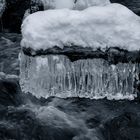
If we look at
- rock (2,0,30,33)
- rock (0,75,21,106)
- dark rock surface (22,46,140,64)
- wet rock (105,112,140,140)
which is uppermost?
dark rock surface (22,46,140,64)

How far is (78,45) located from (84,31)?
21 cm

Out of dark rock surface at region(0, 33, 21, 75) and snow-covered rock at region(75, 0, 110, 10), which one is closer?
snow-covered rock at region(75, 0, 110, 10)

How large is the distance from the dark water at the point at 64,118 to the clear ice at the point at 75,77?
0.43 meters

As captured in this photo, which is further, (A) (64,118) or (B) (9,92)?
(B) (9,92)

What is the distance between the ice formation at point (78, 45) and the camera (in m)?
4.80

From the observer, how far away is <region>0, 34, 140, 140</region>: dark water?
517 cm

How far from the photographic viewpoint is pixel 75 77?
16.5ft

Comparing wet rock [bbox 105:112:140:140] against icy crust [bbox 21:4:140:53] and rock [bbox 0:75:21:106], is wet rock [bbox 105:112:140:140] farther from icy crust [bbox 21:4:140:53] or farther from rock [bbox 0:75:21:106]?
rock [bbox 0:75:21:106]

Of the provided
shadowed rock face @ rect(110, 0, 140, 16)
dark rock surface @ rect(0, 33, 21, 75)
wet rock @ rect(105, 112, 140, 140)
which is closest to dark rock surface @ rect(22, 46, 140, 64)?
wet rock @ rect(105, 112, 140, 140)

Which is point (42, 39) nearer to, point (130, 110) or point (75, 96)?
point (75, 96)

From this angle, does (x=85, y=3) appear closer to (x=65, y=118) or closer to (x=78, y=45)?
(x=78, y=45)

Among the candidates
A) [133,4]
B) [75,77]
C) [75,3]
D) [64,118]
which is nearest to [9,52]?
[75,3]

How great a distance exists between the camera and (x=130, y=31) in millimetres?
4824

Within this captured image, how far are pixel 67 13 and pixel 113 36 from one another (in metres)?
0.74
